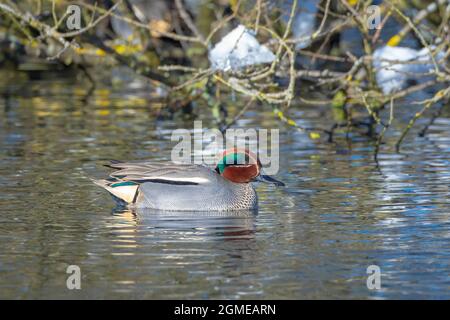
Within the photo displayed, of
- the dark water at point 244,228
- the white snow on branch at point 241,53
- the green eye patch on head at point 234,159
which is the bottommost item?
the dark water at point 244,228

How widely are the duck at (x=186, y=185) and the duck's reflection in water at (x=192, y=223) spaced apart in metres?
0.08

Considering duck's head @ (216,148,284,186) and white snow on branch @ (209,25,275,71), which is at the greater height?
white snow on branch @ (209,25,275,71)

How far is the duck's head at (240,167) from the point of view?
11781mm

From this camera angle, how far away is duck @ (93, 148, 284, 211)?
1134cm

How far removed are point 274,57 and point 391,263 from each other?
18.3 feet

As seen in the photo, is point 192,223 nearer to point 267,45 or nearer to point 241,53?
point 241,53

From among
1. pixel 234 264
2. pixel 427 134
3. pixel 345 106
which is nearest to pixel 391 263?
pixel 234 264

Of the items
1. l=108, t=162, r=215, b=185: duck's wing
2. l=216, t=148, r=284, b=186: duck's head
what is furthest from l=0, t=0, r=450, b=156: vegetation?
l=108, t=162, r=215, b=185: duck's wing

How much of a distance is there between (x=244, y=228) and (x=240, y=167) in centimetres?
140

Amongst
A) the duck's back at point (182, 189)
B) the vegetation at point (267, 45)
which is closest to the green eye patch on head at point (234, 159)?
the duck's back at point (182, 189)

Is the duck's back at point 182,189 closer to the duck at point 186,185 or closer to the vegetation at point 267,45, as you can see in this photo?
the duck at point 186,185

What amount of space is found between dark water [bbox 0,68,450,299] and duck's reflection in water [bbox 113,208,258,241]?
2 cm

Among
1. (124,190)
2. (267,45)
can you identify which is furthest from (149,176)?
(267,45)

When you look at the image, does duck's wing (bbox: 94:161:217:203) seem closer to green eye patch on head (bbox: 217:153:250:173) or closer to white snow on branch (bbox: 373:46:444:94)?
green eye patch on head (bbox: 217:153:250:173)
